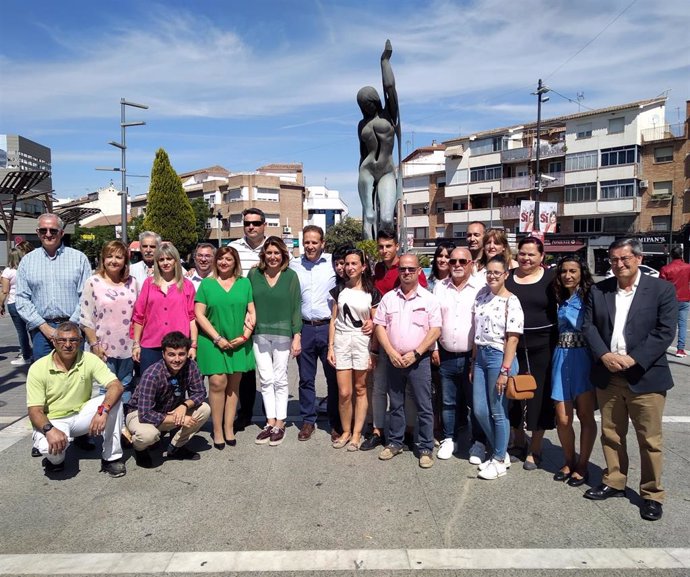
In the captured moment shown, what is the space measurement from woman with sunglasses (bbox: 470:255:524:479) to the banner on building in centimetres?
1487

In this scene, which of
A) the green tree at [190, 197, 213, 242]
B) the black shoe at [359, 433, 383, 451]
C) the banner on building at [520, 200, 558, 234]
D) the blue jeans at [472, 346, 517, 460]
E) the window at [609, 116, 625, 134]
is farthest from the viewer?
the green tree at [190, 197, 213, 242]

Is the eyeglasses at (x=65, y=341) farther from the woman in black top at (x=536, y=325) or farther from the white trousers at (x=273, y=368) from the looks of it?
the woman in black top at (x=536, y=325)

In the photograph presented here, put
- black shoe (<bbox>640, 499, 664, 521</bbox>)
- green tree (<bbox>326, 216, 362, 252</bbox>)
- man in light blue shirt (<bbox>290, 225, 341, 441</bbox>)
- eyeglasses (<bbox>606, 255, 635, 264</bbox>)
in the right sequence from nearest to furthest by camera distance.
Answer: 1. black shoe (<bbox>640, 499, 664, 521</bbox>)
2. eyeglasses (<bbox>606, 255, 635, 264</bbox>)
3. man in light blue shirt (<bbox>290, 225, 341, 441</bbox>)
4. green tree (<bbox>326, 216, 362, 252</bbox>)

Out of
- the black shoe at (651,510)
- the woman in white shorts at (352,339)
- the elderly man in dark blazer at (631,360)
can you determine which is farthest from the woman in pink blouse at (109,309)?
the black shoe at (651,510)

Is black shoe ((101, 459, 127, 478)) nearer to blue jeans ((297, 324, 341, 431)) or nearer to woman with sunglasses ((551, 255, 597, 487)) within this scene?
blue jeans ((297, 324, 341, 431))

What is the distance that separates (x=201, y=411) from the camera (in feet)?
14.4

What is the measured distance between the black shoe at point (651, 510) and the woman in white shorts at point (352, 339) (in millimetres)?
2188

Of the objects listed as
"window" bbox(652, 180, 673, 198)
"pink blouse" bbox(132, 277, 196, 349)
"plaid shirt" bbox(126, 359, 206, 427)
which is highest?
"window" bbox(652, 180, 673, 198)

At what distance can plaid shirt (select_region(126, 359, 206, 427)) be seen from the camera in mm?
4191

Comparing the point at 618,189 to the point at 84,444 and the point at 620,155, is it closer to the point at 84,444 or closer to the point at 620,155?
the point at 620,155

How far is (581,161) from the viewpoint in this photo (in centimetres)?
4216

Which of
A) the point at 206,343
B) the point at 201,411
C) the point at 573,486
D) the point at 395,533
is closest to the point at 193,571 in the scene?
the point at 395,533

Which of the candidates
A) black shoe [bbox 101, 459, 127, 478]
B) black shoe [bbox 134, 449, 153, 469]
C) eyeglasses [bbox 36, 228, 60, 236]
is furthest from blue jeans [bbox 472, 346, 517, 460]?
eyeglasses [bbox 36, 228, 60, 236]

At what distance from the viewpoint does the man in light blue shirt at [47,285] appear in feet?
15.8
